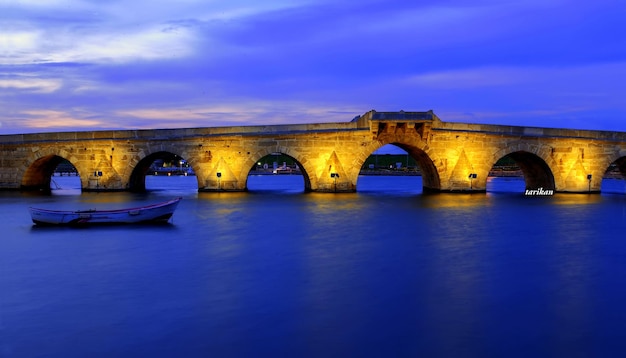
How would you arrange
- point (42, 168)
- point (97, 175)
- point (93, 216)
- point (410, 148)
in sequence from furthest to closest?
point (42, 168)
point (97, 175)
point (410, 148)
point (93, 216)

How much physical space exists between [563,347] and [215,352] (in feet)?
19.2

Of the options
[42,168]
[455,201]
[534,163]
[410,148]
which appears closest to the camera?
[455,201]

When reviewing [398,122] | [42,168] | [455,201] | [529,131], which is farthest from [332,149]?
[42,168]

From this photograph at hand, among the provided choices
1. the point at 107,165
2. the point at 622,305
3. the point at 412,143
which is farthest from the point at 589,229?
the point at 107,165

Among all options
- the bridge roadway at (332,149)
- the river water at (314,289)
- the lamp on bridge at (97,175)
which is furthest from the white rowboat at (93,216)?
the lamp on bridge at (97,175)

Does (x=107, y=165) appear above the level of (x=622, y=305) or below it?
above

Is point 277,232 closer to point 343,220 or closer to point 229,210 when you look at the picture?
point 343,220

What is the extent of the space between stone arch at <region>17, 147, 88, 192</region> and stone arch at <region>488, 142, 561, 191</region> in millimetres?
28938

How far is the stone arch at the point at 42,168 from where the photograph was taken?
41281mm

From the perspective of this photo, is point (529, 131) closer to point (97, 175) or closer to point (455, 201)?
point (455, 201)

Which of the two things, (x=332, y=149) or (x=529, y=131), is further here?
(x=529, y=131)

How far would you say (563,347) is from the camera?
31.9ft

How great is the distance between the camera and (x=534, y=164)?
44.5 metres

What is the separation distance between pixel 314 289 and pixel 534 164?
35627mm
